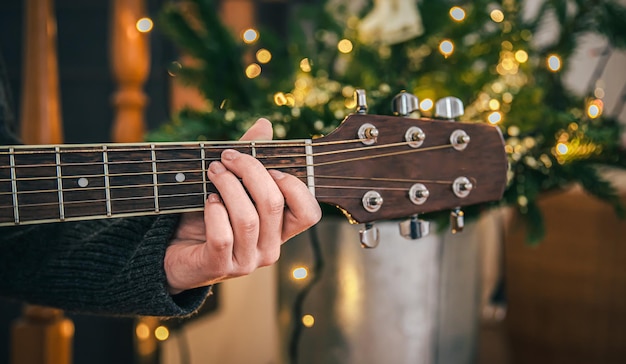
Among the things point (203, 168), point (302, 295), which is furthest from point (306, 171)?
point (302, 295)

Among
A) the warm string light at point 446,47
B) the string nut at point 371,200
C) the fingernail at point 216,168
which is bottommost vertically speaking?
the string nut at point 371,200

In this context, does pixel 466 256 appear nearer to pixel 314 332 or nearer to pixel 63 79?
pixel 314 332

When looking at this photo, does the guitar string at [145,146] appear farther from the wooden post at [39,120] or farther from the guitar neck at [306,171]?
the wooden post at [39,120]

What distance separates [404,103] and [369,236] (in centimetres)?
14

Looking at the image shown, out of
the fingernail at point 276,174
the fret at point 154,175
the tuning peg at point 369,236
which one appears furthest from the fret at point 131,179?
the tuning peg at point 369,236

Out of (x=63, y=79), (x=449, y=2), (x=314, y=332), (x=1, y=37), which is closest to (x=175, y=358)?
(x=314, y=332)

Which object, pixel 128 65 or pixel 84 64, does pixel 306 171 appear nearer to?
pixel 128 65

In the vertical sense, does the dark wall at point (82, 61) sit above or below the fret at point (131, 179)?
above

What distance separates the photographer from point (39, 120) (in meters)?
1.07

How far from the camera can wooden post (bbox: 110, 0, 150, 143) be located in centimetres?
121

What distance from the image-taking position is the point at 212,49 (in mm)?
970

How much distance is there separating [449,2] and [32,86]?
0.73 m

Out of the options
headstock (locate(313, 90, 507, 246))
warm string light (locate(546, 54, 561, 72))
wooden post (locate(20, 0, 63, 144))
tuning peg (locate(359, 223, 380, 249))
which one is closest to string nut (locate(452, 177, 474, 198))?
headstock (locate(313, 90, 507, 246))

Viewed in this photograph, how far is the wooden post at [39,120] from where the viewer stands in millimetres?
1070
